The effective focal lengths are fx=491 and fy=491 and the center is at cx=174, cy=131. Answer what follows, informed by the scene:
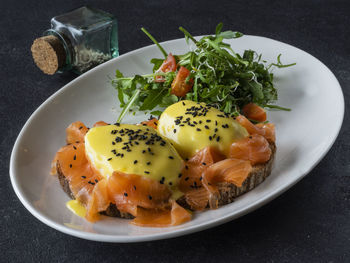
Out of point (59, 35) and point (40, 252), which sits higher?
point (59, 35)

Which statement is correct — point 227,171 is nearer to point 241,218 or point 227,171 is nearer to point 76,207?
point 241,218

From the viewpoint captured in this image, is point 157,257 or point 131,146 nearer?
point 157,257

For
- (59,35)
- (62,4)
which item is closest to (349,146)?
(59,35)

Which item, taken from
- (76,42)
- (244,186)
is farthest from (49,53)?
(244,186)

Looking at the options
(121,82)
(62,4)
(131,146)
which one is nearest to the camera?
(131,146)

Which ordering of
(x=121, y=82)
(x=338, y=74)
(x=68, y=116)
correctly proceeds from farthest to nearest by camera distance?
(x=338, y=74) → (x=121, y=82) → (x=68, y=116)

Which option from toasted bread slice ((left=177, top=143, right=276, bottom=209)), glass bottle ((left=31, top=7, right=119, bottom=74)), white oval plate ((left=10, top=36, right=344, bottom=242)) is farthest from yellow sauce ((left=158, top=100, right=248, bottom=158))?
glass bottle ((left=31, top=7, right=119, bottom=74))

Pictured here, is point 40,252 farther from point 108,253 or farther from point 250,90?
point 250,90
